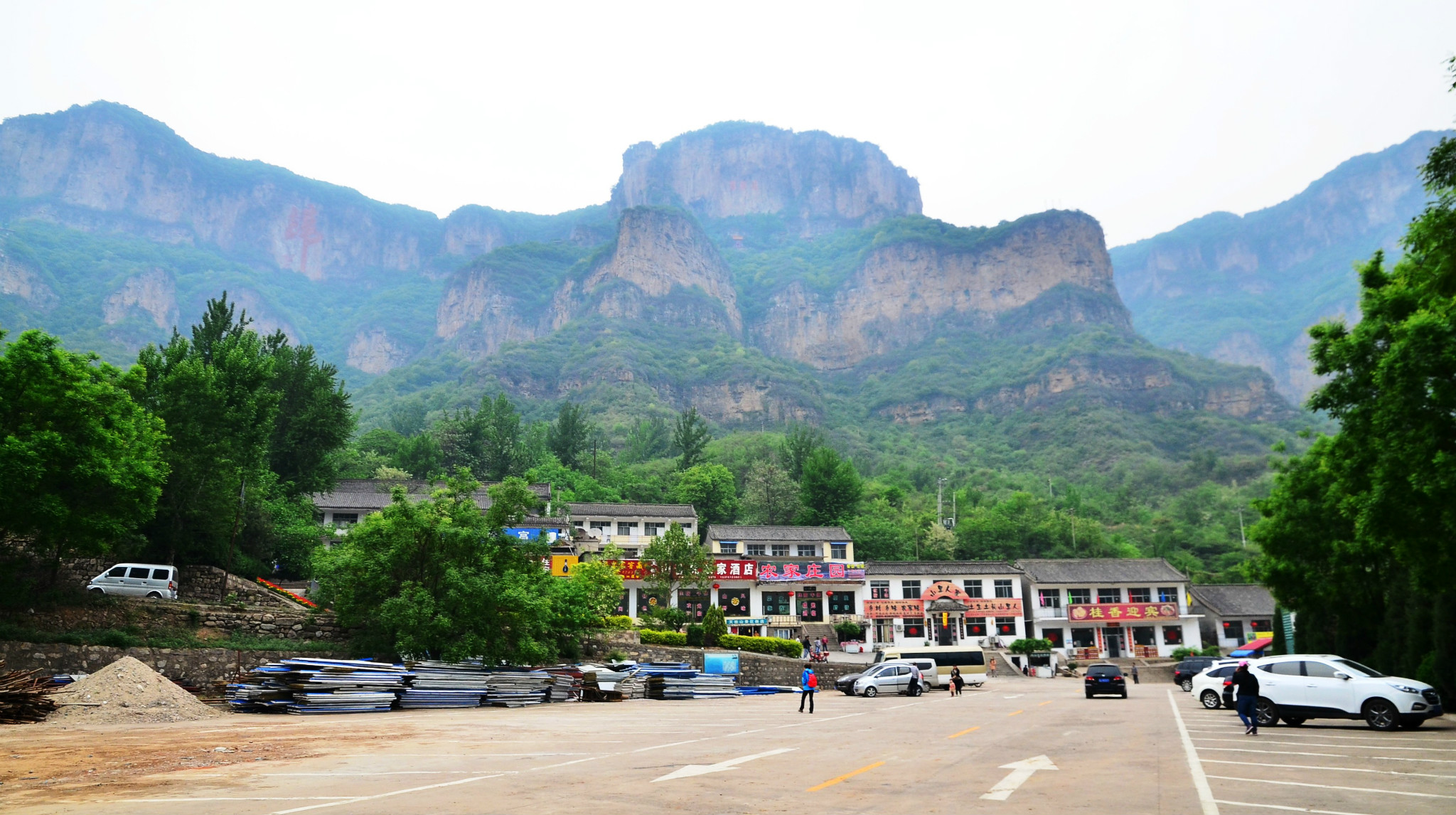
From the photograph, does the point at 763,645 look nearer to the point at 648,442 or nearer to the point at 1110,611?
the point at 1110,611

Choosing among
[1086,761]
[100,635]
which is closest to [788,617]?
[100,635]

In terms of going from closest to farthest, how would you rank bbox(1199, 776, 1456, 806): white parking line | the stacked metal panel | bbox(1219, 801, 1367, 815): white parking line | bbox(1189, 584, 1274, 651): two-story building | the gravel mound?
1. bbox(1219, 801, 1367, 815): white parking line
2. bbox(1199, 776, 1456, 806): white parking line
3. the gravel mound
4. the stacked metal panel
5. bbox(1189, 584, 1274, 651): two-story building

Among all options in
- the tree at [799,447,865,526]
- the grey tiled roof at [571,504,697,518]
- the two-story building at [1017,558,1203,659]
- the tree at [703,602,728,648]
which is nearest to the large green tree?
the tree at [703,602,728,648]

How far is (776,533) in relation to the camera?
61.5 metres

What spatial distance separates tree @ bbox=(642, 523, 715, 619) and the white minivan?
79.2ft

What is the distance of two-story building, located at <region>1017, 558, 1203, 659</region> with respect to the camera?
5978cm

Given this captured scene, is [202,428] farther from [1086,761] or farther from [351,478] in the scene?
[351,478]

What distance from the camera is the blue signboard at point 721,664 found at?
33.0 meters

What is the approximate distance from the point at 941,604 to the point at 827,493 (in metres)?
22.3

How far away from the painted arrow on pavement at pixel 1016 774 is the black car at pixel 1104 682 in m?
20.0

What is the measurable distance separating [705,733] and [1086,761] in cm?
721

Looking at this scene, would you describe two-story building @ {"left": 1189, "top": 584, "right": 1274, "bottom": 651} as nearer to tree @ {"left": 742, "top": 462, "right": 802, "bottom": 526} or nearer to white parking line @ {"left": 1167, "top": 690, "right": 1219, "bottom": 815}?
tree @ {"left": 742, "top": 462, "right": 802, "bottom": 526}

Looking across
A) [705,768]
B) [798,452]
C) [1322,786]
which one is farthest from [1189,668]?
[798,452]

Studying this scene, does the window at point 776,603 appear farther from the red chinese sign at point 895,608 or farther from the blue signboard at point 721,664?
the blue signboard at point 721,664
